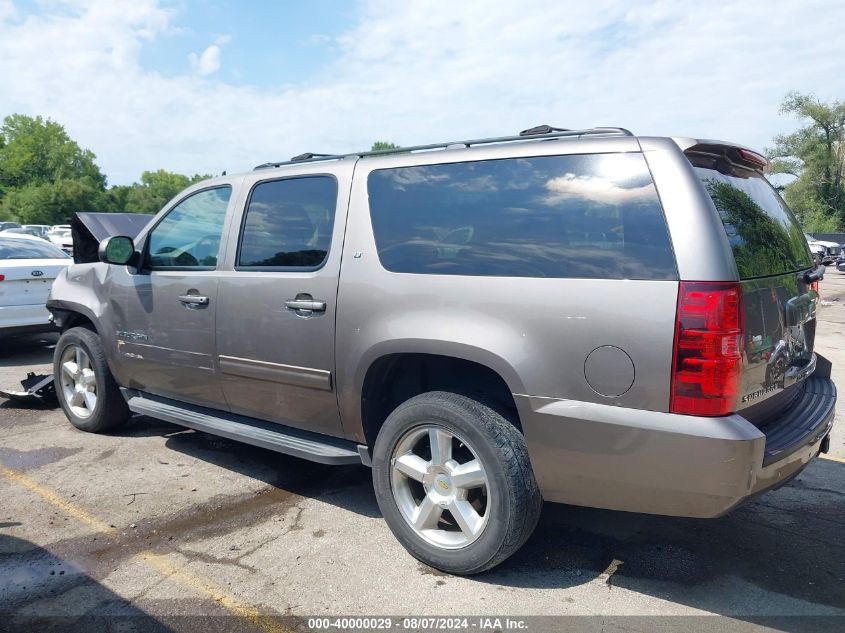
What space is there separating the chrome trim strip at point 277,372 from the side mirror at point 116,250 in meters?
1.12

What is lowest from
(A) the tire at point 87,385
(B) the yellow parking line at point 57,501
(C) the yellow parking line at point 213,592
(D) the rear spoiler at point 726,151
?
(B) the yellow parking line at point 57,501

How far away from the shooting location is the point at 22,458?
15.6 ft

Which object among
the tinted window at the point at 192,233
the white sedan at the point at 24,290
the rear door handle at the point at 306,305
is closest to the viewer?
the rear door handle at the point at 306,305

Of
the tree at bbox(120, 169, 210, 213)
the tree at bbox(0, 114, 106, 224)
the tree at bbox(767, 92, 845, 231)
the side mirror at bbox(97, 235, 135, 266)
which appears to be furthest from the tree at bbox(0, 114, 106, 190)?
the side mirror at bbox(97, 235, 135, 266)

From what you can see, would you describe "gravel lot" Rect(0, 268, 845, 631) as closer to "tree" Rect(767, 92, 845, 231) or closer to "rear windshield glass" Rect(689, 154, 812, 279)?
"rear windshield glass" Rect(689, 154, 812, 279)

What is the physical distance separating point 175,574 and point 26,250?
7.42 meters

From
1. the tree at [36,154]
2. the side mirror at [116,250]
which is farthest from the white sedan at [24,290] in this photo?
the tree at [36,154]

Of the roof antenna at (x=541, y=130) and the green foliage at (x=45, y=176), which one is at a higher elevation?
the green foliage at (x=45, y=176)

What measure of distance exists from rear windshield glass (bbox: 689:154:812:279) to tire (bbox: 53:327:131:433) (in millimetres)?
4284

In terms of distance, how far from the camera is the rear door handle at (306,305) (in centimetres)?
349

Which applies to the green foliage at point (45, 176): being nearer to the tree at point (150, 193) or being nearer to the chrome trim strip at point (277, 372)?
the tree at point (150, 193)

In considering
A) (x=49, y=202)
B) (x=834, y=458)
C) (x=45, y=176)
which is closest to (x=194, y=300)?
(x=834, y=458)

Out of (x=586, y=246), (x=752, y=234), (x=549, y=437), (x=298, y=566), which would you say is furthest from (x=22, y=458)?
(x=752, y=234)

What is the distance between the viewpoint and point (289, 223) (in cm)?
390
